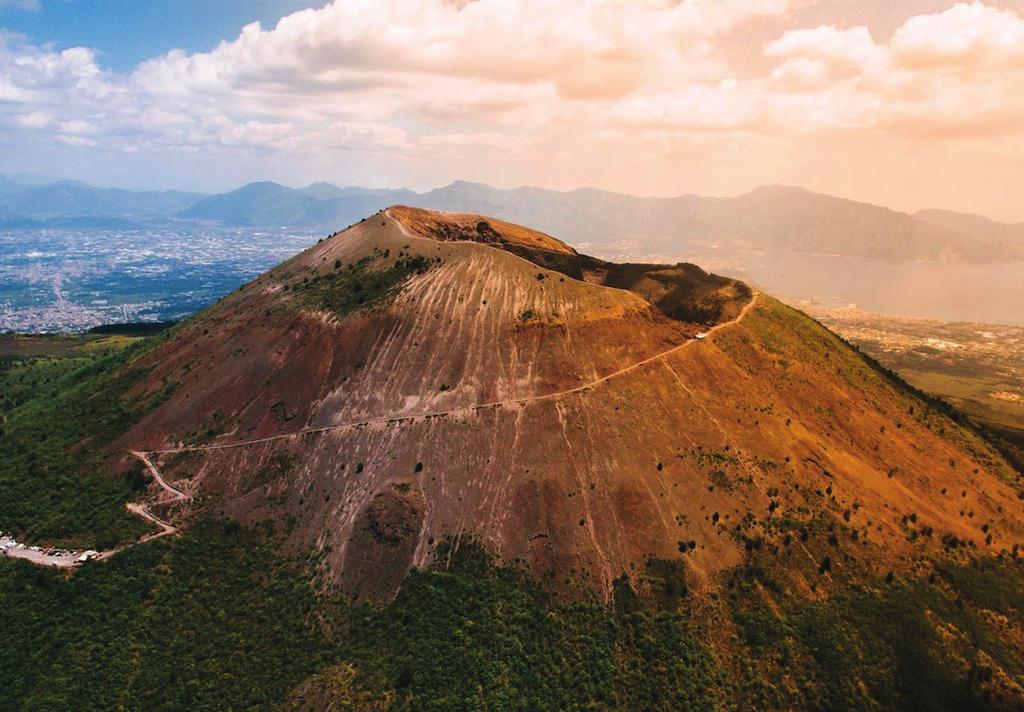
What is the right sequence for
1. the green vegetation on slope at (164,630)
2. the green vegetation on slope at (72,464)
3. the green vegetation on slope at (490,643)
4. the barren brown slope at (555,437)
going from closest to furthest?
the green vegetation on slope at (490,643), the green vegetation on slope at (164,630), the barren brown slope at (555,437), the green vegetation on slope at (72,464)

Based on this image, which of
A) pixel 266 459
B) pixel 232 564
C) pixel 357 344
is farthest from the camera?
pixel 357 344

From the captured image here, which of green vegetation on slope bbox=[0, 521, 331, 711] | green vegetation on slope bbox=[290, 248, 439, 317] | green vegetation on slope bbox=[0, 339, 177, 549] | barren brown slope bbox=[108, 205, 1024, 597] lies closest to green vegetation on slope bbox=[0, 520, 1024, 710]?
green vegetation on slope bbox=[0, 521, 331, 711]

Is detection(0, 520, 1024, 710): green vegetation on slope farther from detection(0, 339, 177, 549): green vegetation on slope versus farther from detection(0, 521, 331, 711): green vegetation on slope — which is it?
detection(0, 339, 177, 549): green vegetation on slope

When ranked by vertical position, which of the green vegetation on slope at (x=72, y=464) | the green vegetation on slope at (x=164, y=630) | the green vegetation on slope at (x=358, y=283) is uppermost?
the green vegetation on slope at (x=358, y=283)

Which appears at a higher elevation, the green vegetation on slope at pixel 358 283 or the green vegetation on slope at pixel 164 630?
the green vegetation on slope at pixel 358 283

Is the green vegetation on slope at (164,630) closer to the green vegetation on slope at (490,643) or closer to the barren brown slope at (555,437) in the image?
the green vegetation on slope at (490,643)

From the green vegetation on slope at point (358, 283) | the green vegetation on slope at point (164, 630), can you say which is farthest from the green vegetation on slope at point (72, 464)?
the green vegetation on slope at point (358, 283)

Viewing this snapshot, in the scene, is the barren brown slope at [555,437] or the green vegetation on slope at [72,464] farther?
the green vegetation on slope at [72,464]

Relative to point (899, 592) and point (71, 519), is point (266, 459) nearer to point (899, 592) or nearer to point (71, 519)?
point (71, 519)

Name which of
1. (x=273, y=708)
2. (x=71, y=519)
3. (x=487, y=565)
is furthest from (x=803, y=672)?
(x=71, y=519)
